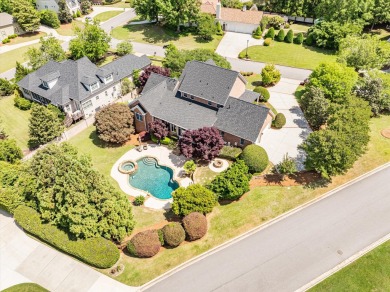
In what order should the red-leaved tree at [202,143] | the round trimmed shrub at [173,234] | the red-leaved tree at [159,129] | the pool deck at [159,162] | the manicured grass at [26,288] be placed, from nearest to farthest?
the manicured grass at [26,288] < the round trimmed shrub at [173,234] < the pool deck at [159,162] < the red-leaved tree at [202,143] < the red-leaved tree at [159,129]

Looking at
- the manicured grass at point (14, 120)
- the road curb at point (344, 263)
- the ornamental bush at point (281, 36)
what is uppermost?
the ornamental bush at point (281, 36)

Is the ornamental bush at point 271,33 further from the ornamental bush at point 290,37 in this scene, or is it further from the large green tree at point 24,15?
the large green tree at point 24,15

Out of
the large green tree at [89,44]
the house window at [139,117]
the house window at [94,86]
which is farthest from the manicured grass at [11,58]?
the house window at [139,117]

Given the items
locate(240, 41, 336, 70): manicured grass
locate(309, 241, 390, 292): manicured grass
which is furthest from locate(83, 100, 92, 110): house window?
locate(309, 241, 390, 292): manicured grass

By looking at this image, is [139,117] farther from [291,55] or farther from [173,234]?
[291,55]

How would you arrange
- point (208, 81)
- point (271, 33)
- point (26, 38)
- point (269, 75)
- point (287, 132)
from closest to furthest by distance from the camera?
1. point (208, 81)
2. point (287, 132)
3. point (269, 75)
4. point (271, 33)
5. point (26, 38)

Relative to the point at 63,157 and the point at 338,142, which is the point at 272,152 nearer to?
the point at 338,142

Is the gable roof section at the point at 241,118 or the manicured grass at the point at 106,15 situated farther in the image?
the manicured grass at the point at 106,15

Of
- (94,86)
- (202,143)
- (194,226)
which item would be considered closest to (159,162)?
(202,143)
